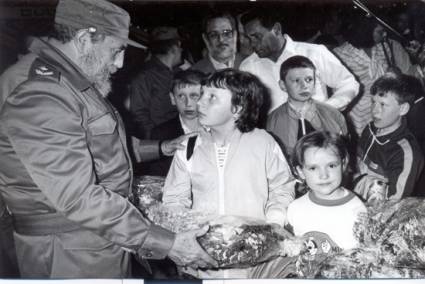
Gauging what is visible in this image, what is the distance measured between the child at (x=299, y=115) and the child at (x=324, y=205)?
5 centimetres

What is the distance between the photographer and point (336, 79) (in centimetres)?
212

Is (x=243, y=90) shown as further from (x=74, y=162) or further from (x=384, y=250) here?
(x=384, y=250)

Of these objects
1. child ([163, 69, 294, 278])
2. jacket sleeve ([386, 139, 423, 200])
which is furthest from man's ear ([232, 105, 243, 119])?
jacket sleeve ([386, 139, 423, 200])

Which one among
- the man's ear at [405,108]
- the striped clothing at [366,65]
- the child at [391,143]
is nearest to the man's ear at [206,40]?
the striped clothing at [366,65]

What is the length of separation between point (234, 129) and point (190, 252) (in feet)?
1.49

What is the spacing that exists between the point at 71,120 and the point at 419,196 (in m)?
1.24

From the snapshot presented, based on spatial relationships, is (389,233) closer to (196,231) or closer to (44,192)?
(196,231)

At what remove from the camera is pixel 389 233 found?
2.10 m

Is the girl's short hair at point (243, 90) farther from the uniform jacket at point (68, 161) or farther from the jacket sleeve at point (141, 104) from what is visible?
the uniform jacket at point (68, 161)

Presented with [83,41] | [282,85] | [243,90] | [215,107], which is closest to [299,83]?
[282,85]

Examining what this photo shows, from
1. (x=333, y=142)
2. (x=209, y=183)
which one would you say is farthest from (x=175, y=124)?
(x=333, y=142)

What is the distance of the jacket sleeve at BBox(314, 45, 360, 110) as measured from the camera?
211 cm

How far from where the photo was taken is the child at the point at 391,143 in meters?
2.12

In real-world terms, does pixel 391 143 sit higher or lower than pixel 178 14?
lower
